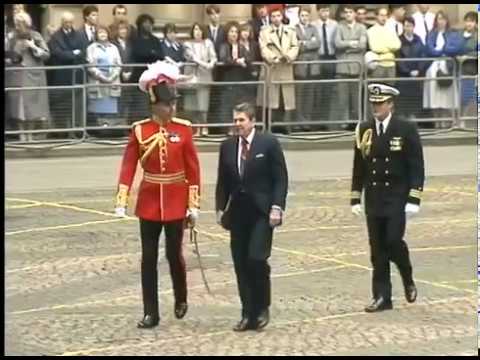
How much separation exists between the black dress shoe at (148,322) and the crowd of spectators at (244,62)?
1106cm

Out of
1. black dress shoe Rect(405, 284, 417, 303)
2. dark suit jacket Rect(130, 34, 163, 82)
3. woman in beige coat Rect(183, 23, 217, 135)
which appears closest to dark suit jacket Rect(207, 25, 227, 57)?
woman in beige coat Rect(183, 23, 217, 135)

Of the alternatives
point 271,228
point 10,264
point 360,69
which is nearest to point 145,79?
point 271,228

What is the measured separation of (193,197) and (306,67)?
40.2 feet

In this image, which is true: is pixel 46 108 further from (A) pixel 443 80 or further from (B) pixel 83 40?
(A) pixel 443 80

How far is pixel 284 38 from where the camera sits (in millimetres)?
22016

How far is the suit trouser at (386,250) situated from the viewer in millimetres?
10961

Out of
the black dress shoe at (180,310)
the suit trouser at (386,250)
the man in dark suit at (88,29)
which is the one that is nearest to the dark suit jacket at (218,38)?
the man in dark suit at (88,29)

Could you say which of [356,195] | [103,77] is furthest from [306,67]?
[356,195]

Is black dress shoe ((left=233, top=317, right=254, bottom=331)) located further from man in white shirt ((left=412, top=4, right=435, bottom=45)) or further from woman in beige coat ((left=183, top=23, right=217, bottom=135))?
man in white shirt ((left=412, top=4, right=435, bottom=45))

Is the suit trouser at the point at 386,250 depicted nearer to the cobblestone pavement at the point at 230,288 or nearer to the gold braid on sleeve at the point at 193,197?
the cobblestone pavement at the point at 230,288

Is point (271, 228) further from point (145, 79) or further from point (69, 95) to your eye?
point (69, 95)

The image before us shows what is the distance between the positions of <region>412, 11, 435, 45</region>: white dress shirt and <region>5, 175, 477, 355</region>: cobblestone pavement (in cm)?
705

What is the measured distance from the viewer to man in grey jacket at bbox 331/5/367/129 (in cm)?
2256

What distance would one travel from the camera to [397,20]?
78.0 ft
